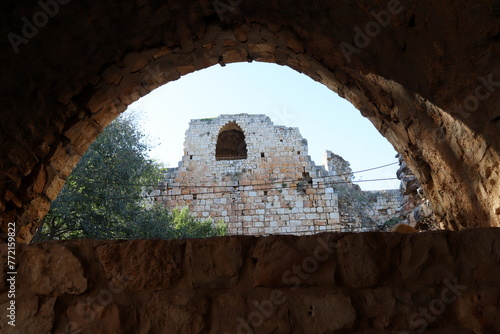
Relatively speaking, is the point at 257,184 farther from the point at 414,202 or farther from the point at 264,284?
the point at 264,284

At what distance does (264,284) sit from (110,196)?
7317 millimetres

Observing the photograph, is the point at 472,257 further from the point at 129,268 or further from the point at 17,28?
the point at 17,28

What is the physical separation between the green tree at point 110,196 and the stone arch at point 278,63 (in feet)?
13.5

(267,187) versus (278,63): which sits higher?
(267,187)

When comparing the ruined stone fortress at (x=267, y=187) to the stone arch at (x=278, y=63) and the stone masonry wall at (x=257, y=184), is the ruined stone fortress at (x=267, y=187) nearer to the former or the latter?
the stone masonry wall at (x=257, y=184)

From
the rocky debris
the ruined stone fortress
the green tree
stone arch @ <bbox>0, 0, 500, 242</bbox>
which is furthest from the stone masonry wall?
stone arch @ <bbox>0, 0, 500, 242</bbox>

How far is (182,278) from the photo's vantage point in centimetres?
155

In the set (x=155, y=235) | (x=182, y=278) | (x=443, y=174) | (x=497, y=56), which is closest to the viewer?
(x=182, y=278)

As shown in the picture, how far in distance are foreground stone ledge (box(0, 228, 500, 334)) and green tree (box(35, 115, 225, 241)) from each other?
20.6 feet

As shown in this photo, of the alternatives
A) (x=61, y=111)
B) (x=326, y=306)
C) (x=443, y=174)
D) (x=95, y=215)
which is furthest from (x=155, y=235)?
(x=326, y=306)

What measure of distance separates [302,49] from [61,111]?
97.5 inches

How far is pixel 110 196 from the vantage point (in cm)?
808

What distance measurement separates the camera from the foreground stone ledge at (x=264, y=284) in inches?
56.4

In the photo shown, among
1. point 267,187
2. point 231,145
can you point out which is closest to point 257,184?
point 267,187
